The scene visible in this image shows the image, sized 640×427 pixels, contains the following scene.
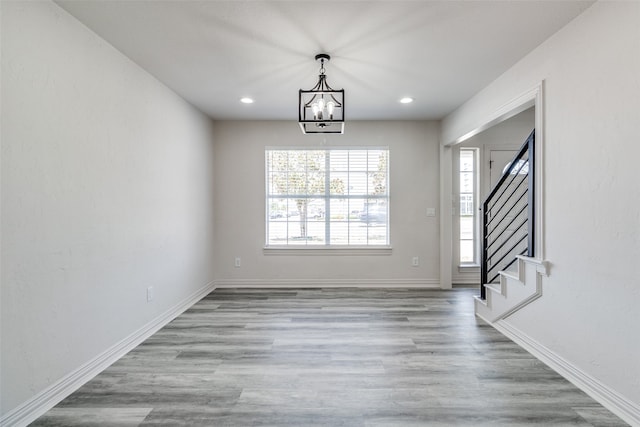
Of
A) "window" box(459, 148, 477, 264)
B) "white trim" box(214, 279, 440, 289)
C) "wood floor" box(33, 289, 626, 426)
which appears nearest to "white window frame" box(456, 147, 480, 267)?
"window" box(459, 148, 477, 264)

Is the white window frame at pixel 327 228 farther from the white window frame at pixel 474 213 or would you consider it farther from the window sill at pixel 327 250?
the white window frame at pixel 474 213

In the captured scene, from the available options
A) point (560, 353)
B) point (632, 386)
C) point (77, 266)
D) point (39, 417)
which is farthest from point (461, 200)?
point (39, 417)

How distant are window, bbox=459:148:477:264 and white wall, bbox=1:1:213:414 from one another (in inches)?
161

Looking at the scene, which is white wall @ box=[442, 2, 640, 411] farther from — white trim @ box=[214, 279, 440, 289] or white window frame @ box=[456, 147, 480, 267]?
white window frame @ box=[456, 147, 480, 267]

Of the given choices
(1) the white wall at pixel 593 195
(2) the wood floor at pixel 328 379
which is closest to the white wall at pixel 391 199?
(2) the wood floor at pixel 328 379

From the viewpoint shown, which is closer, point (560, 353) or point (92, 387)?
point (92, 387)

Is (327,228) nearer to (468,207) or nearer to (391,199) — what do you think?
(391,199)

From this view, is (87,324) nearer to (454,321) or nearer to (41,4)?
(41,4)

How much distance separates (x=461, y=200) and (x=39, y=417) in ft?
16.5

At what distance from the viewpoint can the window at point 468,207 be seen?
187 inches

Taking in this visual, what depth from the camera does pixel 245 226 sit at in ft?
15.1

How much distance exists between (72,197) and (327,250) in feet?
10.5

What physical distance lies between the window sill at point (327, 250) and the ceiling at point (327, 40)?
86.2 inches

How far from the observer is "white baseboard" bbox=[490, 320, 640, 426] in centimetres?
172
